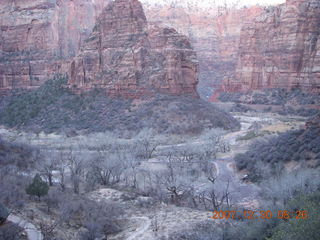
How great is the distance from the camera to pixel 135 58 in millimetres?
46156

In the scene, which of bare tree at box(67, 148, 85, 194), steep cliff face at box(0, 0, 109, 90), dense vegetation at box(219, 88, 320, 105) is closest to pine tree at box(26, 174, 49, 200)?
bare tree at box(67, 148, 85, 194)

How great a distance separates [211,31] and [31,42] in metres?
64.1

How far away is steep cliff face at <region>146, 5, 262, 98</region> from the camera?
3971 inches

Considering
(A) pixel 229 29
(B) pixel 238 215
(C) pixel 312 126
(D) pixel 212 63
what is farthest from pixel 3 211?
(A) pixel 229 29

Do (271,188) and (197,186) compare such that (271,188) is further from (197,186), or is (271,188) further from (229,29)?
(229,29)

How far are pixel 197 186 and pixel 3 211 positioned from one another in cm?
1207

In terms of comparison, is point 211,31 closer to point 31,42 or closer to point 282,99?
point 282,99

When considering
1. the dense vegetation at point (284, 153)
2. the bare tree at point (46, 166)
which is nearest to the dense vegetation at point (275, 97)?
the dense vegetation at point (284, 153)

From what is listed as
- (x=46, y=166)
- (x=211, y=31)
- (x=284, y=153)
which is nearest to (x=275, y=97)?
(x=284, y=153)

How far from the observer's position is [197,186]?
22.6 meters

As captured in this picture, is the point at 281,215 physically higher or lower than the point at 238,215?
higher

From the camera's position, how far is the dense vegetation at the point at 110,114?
143ft

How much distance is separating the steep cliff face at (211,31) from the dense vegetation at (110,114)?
156 feet
